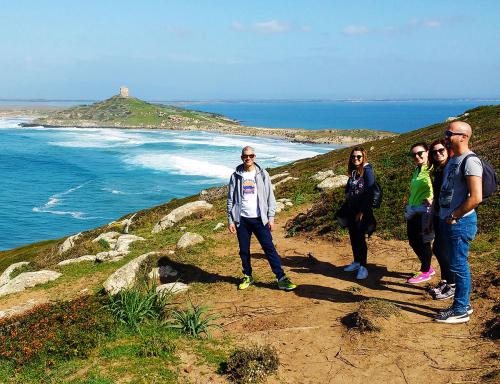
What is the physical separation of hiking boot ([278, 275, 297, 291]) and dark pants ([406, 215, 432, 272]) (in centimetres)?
263

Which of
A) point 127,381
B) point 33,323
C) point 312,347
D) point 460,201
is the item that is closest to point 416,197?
point 460,201

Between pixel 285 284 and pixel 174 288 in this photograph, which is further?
pixel 174 288

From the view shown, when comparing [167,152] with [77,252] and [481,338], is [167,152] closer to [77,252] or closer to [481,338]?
[77,252]

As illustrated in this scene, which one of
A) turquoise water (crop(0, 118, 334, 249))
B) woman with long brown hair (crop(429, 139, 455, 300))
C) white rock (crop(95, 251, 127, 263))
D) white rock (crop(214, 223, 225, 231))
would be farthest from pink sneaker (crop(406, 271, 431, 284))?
turquoise water (crop(0, 118, 334, 249))

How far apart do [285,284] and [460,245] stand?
3757mm

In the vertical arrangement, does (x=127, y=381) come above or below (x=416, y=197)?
below

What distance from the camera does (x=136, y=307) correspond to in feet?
26.3

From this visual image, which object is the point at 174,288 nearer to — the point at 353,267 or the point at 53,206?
the point at 353,267

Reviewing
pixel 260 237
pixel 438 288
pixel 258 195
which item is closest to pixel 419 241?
pixel 438 288

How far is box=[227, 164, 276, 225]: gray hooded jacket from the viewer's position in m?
8.93

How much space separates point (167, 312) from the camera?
818cm

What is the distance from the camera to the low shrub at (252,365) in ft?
19.6

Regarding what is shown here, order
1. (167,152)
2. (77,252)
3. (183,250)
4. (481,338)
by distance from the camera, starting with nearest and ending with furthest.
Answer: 1. (481,338)
2. (183,250)
3. (77,252)
4. (167,152)

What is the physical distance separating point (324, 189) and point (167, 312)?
12.5m
